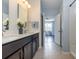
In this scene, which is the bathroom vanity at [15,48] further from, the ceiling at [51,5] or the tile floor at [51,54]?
the ceiling at [51,5]

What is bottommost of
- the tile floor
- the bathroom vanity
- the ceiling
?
the tile floor

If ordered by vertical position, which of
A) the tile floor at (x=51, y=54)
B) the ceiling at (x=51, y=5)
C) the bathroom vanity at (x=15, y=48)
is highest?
the ceiling at (x=51, y=5)

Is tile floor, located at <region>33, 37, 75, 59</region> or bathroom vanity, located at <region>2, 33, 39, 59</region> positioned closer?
bathroom vanity, located at <region>2, 33, 39, 59</region>

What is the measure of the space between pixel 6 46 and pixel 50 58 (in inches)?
137

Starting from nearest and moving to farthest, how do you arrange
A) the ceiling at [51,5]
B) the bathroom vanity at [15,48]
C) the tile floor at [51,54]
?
the bathroom vanity at [15,48] < the tile floor at [51,54] < the ceiling at [51,5]

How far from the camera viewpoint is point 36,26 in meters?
7.39

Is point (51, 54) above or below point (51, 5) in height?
below

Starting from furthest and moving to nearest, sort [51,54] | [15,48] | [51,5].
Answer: [51,5]
[51,54]
[15,48]

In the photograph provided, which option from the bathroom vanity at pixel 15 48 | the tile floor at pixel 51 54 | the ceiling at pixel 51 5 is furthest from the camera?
the ceiling at pixel 51 5

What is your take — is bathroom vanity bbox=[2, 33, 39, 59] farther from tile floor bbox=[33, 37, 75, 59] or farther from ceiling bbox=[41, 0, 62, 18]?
ceiling bbox=[41, 0, 62, 18]

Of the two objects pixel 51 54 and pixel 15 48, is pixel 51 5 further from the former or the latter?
pixel 15 48

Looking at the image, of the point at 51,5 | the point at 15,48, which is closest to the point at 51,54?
the point at 15,48

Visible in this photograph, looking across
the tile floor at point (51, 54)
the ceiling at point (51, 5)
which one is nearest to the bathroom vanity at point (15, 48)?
the tile floor at point (51, 54)

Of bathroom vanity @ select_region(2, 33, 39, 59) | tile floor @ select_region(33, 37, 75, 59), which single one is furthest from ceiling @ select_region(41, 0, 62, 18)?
bathroom vanity @ select_region(2, 33, 39, 59)
